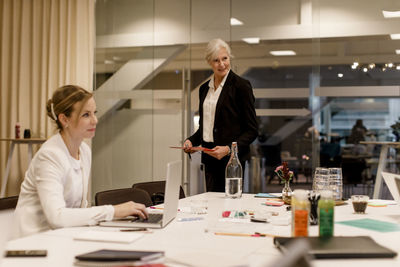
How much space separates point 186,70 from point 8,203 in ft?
13.0

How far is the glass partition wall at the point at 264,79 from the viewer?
18.4 feet

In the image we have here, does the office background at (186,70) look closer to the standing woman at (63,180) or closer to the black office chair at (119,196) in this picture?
the black office chair at (119,196)

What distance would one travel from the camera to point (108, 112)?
247 inches

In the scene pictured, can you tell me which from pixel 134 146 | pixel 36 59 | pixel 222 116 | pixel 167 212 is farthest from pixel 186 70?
pixel 167 212

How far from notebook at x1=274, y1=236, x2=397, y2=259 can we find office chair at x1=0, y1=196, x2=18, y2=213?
4.03 ft

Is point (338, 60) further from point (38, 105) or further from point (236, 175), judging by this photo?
point (38, 105)

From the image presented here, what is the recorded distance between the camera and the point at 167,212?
2.13 meters

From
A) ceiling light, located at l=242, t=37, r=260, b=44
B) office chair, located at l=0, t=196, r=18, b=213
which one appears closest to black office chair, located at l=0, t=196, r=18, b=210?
office chair, located at l=0, t=196, r=18, b=213

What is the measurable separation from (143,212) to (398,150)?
4.15 metres

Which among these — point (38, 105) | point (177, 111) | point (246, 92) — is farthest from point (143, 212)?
point (38, 105)

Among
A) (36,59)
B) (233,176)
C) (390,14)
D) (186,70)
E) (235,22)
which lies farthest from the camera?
(36,59)

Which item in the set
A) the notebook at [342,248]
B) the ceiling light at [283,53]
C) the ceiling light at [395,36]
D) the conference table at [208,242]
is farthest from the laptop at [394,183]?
the ceiling light at [283,53]

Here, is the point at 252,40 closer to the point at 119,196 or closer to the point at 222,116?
the point at 222,116

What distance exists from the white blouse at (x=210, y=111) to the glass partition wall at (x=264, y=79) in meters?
2.14
